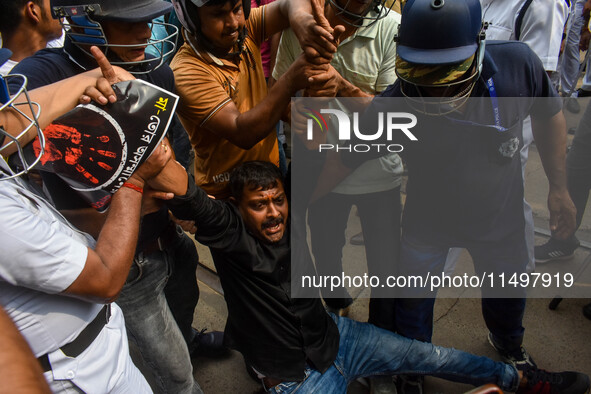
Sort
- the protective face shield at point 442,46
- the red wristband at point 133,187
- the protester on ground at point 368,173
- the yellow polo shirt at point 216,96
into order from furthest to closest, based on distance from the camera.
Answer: the protester on ground at point 368,173 → the yellow polo shirt at point 216,96 → the protective face shield at point 442,46 → the red wristband at point 133,187

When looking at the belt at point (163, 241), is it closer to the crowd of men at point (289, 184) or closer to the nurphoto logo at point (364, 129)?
the crowd of men at point (289, 184)

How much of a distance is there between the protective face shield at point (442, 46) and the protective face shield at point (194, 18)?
2.07 ft

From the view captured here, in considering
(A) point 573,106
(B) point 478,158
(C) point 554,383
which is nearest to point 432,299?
(C) point 554,383

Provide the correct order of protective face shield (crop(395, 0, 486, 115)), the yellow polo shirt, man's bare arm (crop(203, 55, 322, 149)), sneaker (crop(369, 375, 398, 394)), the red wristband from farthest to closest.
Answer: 1. sneaker (crop(369, 375, 398, 394))
2. the yellow polo shirt
3. man's bare arm (crop(203, 55, 322, 149))
4. protective face shield (crop(395, 0, 486, 115))
5. the red wristband

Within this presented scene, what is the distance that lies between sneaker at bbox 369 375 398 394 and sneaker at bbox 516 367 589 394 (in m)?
0.57

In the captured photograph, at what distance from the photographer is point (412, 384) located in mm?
2242

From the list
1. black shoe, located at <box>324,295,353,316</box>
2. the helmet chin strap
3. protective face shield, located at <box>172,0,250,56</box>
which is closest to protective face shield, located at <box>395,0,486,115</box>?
the helmet chin strap

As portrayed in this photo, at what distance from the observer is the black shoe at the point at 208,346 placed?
253cm

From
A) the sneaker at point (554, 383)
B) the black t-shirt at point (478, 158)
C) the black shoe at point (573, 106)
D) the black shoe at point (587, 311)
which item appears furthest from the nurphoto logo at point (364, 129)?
the black shoe at point (573, 106)

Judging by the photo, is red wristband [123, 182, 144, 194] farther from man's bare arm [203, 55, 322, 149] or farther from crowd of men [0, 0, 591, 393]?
man's bare arm [203, 55, 322, 149]

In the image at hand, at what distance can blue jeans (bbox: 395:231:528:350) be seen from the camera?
207 centimetres

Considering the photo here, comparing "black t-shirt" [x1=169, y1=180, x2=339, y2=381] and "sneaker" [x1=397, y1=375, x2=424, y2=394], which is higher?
"black t-shirt" [x1=169, y1=180, x2=339, y2=381]

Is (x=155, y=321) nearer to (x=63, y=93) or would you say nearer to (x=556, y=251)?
(x=63, y=93)

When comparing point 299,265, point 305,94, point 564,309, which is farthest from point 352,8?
point 564,309
